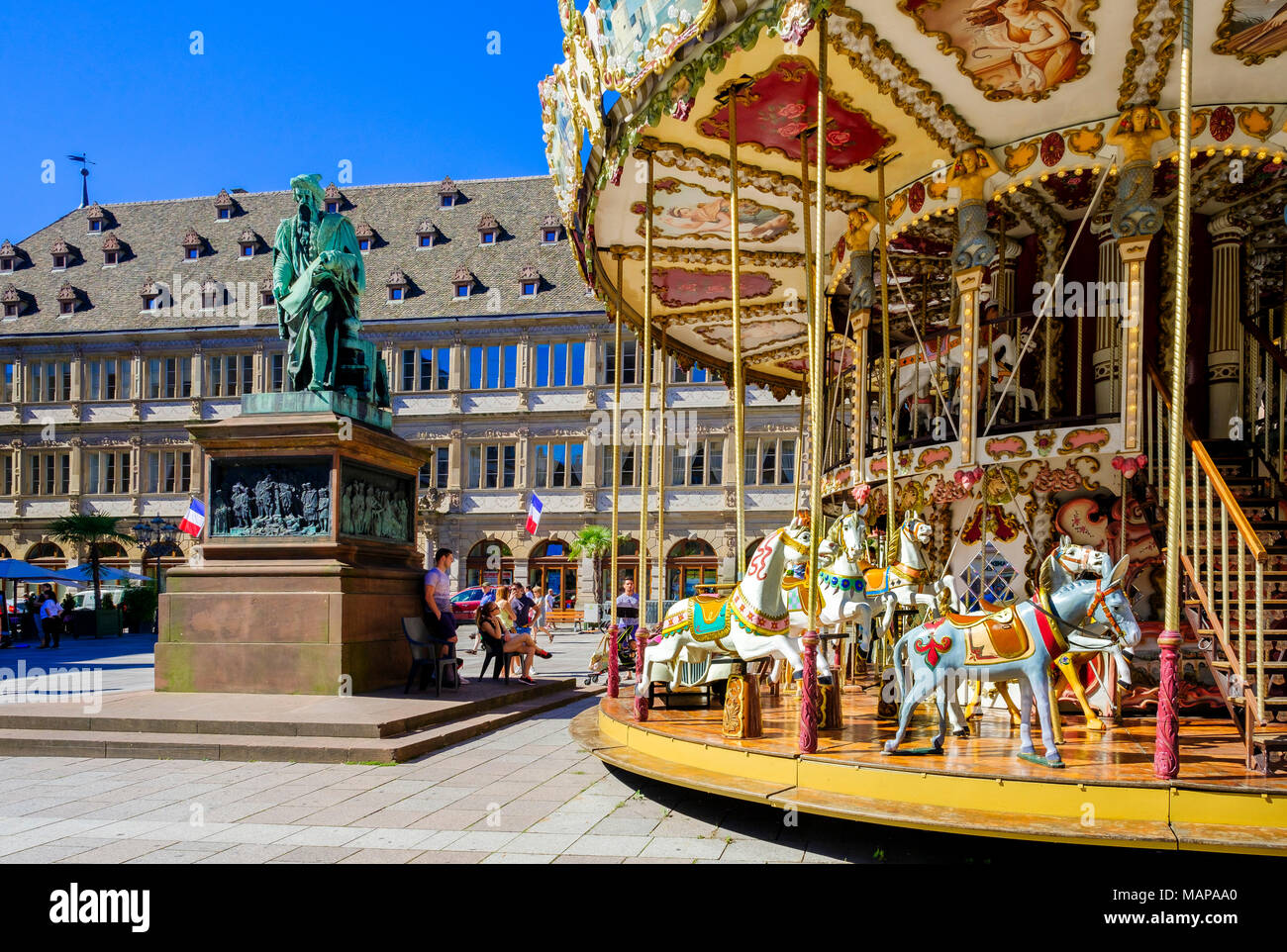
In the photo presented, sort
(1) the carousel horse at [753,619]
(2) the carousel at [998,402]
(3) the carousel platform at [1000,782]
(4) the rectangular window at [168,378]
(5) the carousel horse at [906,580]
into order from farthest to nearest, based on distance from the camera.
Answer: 1. (4) the rectangular window at [168,378]
2. (5) the carousel horse at [906,580]
3. (1) the carousel horse at [753,619]
4. (2) the carousel at [998,402]
5. (3) the carousel platform at [1000,782]

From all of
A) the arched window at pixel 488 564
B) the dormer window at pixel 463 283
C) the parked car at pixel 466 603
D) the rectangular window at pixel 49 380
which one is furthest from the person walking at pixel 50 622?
the dormer window at pixel 463 283

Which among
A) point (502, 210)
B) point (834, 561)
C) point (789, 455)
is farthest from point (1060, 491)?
point (502, 210)

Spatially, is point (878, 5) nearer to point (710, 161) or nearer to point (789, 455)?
point (710, 161)

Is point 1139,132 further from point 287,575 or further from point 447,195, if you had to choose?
point 447,195

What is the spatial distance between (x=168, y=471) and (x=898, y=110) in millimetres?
45680

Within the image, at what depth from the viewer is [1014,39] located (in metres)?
8.82

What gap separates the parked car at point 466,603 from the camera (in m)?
26.0

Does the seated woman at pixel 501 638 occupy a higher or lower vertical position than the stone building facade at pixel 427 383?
lower

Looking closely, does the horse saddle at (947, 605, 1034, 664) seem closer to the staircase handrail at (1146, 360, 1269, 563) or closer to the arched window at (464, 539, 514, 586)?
the staircase handrail at (1146, 360, 1269, 563)

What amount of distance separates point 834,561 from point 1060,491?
2402 millimetres

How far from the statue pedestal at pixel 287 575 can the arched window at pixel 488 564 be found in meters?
31.8

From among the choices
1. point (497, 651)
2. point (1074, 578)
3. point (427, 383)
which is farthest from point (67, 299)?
point (1074, 578)

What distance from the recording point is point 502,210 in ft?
166

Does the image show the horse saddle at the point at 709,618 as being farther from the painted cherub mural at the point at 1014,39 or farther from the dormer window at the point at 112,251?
the dormer window at the point at 112,251
